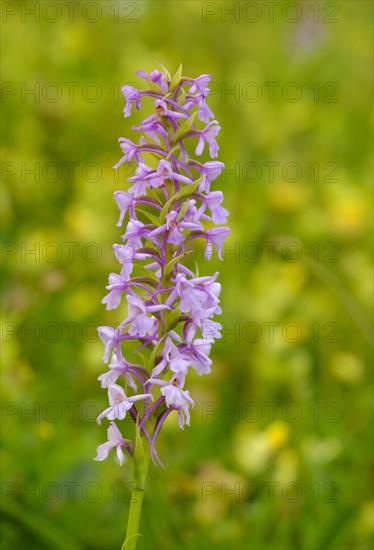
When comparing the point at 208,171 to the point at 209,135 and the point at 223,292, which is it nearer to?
the point at 209,135

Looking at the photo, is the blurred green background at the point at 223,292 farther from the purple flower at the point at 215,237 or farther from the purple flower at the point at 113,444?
the purple flower at the point at 215,237

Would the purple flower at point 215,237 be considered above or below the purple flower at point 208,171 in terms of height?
below

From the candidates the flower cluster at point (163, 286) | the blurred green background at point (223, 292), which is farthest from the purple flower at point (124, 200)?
the blurred green background at point (223, 292)

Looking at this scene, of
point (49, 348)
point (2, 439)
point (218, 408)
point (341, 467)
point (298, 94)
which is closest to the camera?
point (2, 439)

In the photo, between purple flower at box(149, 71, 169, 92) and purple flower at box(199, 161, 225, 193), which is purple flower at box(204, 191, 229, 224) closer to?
purple flower at box(199, 161, 225, 193)

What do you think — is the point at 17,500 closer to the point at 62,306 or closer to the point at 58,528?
the point at 58,528

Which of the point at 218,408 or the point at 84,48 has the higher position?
the point at 84,48

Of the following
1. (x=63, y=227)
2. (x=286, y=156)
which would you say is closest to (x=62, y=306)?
(x=63, y=227)
